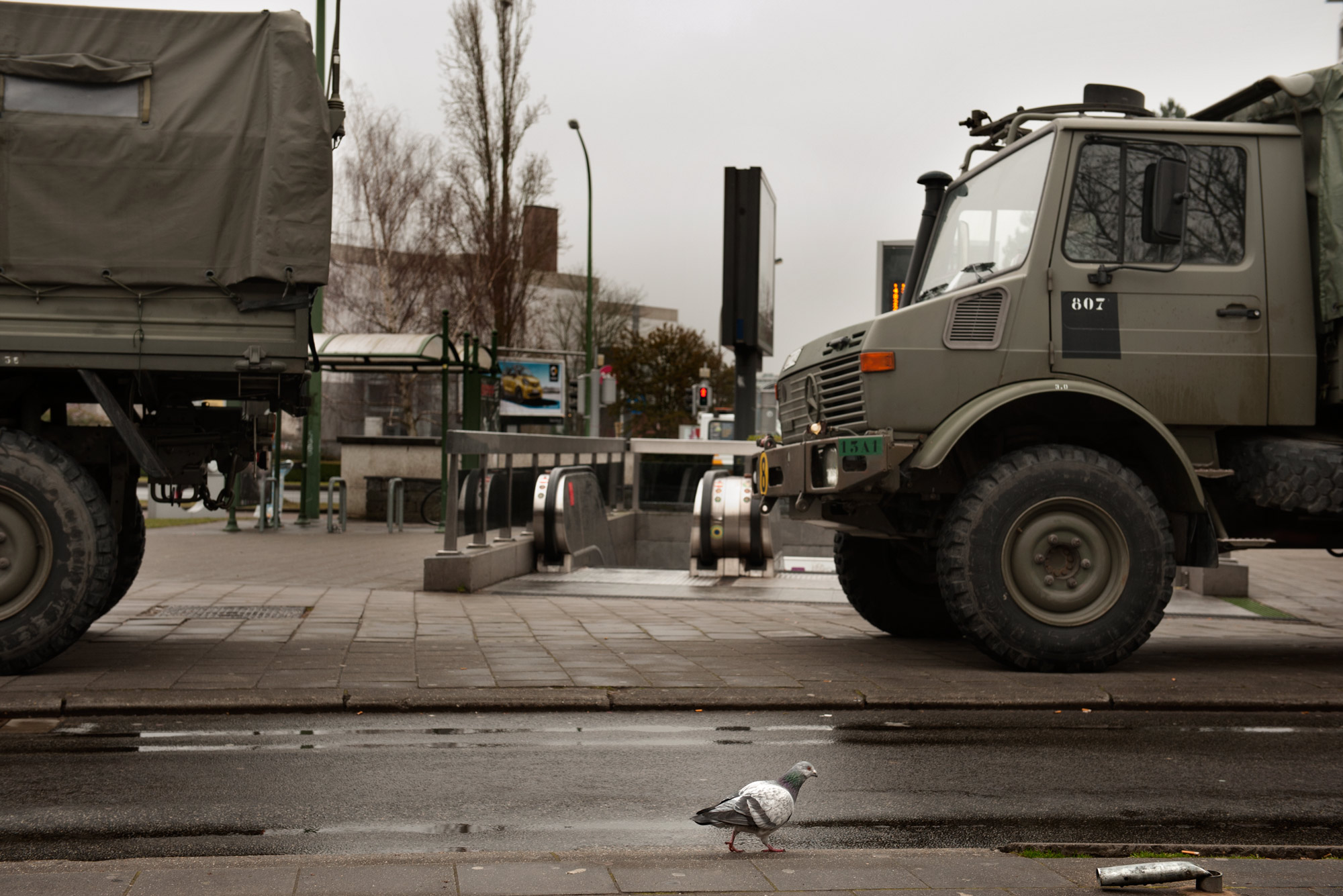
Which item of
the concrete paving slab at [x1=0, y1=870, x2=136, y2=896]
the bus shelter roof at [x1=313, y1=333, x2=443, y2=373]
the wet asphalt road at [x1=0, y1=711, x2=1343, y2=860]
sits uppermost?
the bus shelter roof at [x1=313, y1=333, x2=443, y2=373]

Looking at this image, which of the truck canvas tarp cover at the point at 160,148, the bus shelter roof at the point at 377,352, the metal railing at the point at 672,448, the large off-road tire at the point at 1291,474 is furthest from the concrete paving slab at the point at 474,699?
the bus shelter roof at the point at 377,352

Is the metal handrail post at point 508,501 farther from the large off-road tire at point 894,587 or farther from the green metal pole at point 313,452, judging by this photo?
the green metal pole at point 313,452

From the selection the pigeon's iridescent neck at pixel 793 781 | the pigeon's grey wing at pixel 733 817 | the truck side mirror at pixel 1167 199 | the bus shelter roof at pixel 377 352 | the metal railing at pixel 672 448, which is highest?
the bus shelter roof at pixel 377 352

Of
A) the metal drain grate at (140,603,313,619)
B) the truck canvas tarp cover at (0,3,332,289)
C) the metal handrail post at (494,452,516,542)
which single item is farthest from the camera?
the metal handrail post at (494,452,516,542)

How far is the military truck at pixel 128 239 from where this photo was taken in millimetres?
7293

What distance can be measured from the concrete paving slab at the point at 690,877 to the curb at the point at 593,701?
2900 mm

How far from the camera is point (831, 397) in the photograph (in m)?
8.73

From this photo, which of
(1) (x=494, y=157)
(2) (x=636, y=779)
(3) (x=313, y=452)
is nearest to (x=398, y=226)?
(1) (x=494, y=157)

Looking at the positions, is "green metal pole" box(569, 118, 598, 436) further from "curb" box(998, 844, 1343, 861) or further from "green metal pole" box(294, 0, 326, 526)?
"curb" box(998, 844, 1343, 861)

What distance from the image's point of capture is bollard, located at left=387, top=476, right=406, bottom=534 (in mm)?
22438

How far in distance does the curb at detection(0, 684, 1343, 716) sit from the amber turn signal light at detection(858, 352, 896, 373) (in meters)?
1.90

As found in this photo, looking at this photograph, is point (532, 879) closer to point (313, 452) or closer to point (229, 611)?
point (229, 611)

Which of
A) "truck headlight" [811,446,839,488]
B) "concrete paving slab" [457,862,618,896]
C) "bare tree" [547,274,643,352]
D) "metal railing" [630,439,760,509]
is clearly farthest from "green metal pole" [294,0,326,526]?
"bare tree" [547,274,643,352]

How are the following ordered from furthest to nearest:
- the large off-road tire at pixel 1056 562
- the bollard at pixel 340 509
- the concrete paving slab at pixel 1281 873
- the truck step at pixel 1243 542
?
1. the bollard at pixel 340 509
2. the truck step at pixel 1243 542
3. the large off-road tire at pixel 1056 562
4. the concrete paving slab at pixel 1281 873
